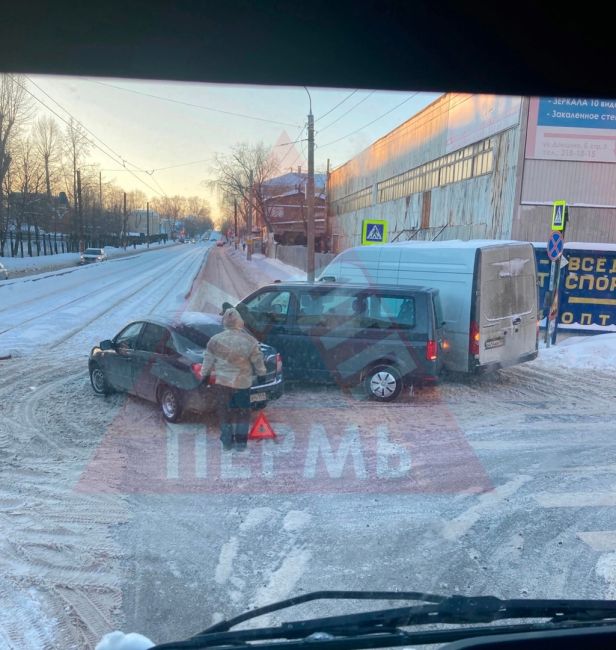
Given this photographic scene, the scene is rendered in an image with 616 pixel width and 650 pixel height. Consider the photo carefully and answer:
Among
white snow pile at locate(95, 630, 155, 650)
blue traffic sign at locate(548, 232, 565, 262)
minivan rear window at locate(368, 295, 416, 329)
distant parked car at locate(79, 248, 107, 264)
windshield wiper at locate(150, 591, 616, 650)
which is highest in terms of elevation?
blue traffic sign at locate(548, 232, 565, 262)

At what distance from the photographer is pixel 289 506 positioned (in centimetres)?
501

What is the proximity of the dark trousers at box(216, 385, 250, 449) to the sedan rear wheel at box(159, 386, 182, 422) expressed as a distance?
0.67 metres

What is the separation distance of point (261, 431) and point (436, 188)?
2025 centimetres

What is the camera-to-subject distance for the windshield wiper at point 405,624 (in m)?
1.99

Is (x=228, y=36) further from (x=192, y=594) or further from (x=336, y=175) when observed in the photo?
(x=336, y=175)

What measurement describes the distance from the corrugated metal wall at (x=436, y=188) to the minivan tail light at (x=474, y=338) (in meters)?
4.33

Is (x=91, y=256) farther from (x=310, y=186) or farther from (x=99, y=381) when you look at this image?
(x=99, y=381)

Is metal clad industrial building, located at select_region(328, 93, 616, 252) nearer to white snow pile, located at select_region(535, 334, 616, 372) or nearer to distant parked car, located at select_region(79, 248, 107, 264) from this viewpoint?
white snow pile, located at select_region(535, 334, 616, 372)

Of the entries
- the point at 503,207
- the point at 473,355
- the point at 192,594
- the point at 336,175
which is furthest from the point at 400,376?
the point at 336,175

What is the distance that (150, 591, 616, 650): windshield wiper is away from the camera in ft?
6.52

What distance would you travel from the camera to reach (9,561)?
4.05 metres

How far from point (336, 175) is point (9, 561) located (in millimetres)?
45379

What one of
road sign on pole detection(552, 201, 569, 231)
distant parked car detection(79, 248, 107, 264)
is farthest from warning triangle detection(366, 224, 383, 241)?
distant parked car detection(79, 248, 107, 264)

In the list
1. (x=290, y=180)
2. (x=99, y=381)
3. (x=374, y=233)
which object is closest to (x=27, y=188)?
(x=290, y=180)
